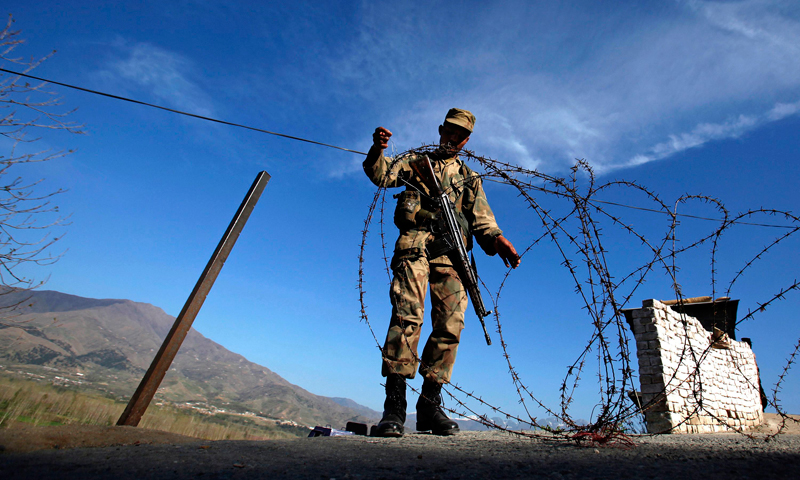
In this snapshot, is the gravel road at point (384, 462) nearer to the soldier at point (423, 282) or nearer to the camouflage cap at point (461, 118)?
the soldier at point (423, 282)

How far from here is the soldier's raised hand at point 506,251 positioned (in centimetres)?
316

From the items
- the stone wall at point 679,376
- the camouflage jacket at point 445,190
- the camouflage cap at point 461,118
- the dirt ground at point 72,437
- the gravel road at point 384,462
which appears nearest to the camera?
the gravel road at point 384,462

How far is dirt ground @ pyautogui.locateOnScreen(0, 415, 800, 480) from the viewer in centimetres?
118

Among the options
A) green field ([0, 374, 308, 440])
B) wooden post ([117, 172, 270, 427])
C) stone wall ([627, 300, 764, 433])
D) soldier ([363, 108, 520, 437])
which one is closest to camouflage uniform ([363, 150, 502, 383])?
soldier ([363, 108, 520, 437])

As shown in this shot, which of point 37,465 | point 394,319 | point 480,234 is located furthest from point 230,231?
point 480,234

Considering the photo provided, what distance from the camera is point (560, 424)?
2.19 m

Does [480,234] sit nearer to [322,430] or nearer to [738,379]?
[322,430]

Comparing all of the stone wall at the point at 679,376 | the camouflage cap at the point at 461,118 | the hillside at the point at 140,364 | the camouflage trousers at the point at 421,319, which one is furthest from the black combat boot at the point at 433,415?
the hillside at the point at 140,364

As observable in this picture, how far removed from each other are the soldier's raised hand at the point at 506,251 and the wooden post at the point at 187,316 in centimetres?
215

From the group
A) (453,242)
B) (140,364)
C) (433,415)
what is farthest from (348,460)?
(140,364)

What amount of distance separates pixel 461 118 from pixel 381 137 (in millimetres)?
1056

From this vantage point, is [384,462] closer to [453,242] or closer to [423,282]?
[423,282]

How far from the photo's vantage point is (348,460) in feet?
4.84

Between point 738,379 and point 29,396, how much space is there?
11.6 metres
